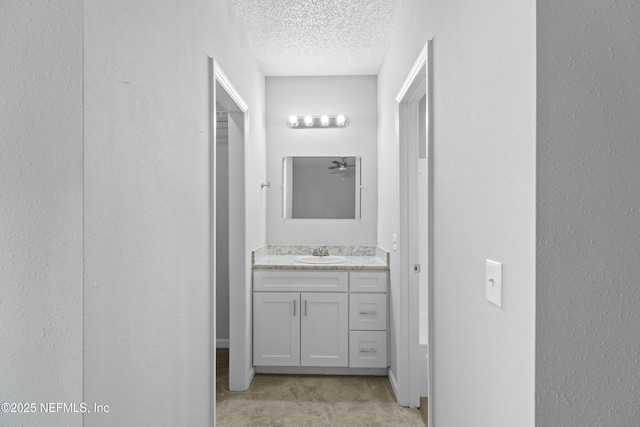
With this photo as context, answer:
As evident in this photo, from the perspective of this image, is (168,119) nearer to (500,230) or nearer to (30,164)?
(30,164)

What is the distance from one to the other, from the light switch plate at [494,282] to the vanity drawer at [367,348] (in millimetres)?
2082

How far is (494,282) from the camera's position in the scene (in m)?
1.08

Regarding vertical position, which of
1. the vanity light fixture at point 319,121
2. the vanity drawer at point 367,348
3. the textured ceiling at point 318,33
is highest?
the textured ceiling at point 318,33

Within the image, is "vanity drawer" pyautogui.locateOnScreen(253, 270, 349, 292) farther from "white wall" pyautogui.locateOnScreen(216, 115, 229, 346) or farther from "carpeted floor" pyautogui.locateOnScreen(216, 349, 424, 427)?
"white wall" pyautogui.locateOnScreen(216, 115, 229, 346)

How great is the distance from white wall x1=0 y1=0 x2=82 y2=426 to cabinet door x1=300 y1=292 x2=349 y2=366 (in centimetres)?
223

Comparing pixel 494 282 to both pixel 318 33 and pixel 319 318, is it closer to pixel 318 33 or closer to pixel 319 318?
pixel 319 318

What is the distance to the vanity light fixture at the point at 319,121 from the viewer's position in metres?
3.64

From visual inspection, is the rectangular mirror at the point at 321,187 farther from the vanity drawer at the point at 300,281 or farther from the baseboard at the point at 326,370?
the baseboard at the point at 326,370

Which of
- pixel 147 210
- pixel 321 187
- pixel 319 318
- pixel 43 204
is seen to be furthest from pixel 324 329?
pixel 43 204

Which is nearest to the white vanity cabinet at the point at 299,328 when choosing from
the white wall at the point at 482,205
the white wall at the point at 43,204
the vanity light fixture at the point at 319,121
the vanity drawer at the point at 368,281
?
the vanity drawer at the point at 368,281

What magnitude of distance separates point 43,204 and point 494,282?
1147 millimetres
